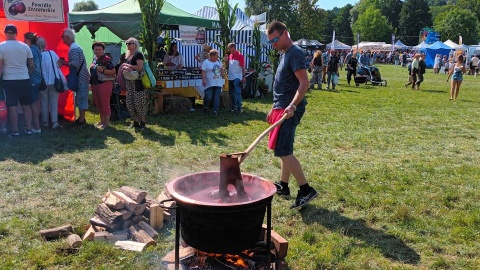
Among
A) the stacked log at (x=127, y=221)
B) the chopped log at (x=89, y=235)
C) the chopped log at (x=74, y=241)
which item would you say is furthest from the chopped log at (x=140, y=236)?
the chopped log at (x=74, y=241)

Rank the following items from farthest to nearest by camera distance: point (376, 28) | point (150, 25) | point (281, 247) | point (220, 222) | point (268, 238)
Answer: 1. point (376, 28)
2. point (150, 25)
3. point (281, 247)
4. point (268, 238)
5. point (220, 222)

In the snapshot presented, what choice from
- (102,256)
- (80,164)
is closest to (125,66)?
(80,164)

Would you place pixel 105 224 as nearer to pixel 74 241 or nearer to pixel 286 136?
pixel 74 241

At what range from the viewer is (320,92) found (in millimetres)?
16719

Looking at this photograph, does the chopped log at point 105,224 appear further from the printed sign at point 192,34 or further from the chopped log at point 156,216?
the printed sign at point 192,34

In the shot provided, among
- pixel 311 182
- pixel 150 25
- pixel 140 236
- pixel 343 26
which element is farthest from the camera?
pixel 343 26

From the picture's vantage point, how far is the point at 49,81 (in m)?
8.12

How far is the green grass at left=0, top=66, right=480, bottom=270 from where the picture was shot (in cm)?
373

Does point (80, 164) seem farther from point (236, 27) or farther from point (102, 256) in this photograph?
point (236, 27)

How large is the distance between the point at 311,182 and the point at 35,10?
20.6 ft

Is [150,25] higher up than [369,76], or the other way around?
[150,25]

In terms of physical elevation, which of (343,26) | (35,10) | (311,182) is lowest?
(311,182)

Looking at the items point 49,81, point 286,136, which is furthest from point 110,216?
point 49,81

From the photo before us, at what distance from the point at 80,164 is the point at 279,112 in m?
3.29
